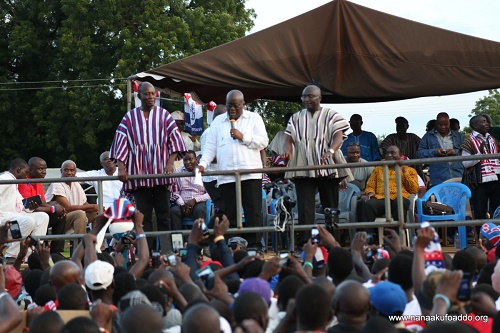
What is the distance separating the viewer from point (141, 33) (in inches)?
1406

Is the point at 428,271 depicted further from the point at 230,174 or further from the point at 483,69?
the point at 483,69

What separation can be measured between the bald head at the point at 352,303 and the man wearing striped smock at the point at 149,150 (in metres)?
5.77

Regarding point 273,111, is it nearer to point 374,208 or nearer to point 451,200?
point 451,200

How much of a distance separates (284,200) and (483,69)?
4.11 metres

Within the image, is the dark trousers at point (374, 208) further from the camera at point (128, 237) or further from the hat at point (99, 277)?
the hat at point (99, 277)

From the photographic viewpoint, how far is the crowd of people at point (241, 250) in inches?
209

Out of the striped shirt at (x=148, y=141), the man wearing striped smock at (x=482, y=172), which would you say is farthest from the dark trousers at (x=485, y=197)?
the striped shirt at (x=148, y=141)

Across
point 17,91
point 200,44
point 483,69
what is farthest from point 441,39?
point 17,91

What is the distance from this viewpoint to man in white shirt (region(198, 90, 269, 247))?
35.3ft

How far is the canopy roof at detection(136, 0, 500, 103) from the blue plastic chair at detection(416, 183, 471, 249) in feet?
4.92

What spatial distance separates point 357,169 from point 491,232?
12.8 ft

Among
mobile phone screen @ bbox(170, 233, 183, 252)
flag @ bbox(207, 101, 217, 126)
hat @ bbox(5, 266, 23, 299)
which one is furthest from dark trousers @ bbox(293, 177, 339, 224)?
flag @ bbox(207, 101, 217, 126)

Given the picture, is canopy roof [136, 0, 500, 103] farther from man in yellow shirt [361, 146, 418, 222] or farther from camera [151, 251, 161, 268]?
camera [151, 251, 161, 268]

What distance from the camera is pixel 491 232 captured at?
9.27 m
